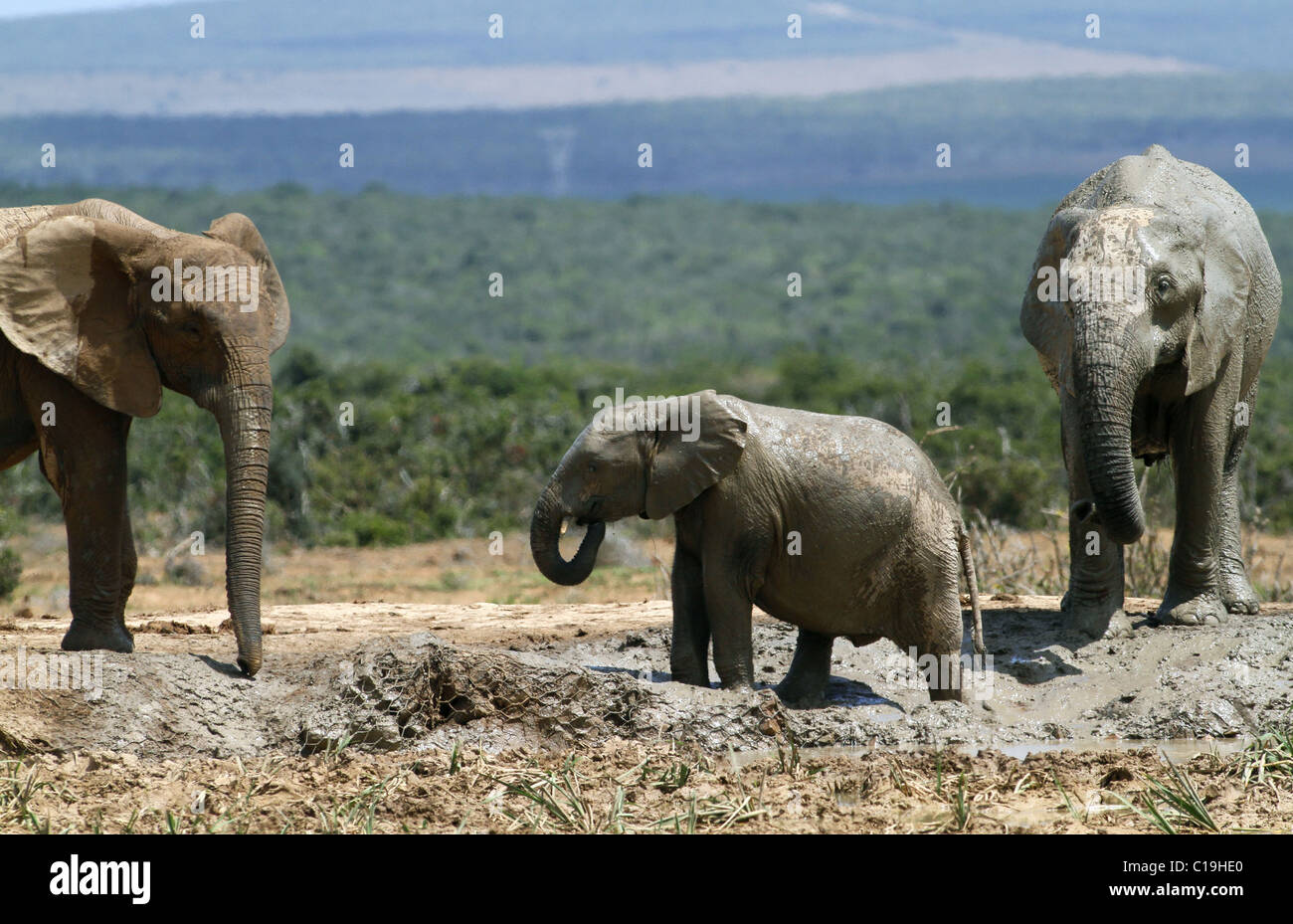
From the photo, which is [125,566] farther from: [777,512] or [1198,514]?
[1198,514]

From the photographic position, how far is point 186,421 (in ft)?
70.9

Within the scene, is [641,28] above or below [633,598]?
above

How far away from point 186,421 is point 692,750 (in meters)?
15.4

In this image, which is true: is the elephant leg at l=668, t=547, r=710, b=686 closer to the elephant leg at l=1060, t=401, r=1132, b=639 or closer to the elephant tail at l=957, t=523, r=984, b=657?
the elephant tail at l=957, t=523, r=984, b=657

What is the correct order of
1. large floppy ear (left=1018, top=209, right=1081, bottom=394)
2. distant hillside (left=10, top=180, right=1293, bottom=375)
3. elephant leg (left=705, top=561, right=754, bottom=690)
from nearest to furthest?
elephant leg (left=705, top=561, right=754, bottom=690), large floppy ear (left=1018, top=209, right=1081, bottom=394), distant hillside (left=10, top=180, right=1293, bottom=375)

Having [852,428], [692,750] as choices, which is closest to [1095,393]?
[852,428]

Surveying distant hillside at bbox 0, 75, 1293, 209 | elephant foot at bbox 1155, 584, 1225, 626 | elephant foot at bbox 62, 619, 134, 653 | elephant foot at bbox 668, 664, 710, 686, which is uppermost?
distant hillside at bbox 0, 75, 1293, 209

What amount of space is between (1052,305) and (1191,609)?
6.18ft

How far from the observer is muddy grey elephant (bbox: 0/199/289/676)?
8172mm

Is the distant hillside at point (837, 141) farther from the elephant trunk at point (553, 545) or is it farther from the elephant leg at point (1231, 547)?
the elephant trunk at point (553, 545)

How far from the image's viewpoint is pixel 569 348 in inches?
2589

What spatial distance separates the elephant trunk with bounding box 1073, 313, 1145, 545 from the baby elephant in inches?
27.3

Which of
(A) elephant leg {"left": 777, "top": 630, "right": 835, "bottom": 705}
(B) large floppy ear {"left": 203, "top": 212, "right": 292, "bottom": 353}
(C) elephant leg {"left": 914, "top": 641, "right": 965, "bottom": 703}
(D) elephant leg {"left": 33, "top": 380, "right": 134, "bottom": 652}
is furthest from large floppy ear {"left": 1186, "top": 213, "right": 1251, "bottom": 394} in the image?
(D) elephant leg {"left": 33, "top": 380, "right": 134, "bottom": 652}

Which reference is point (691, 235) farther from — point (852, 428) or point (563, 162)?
point (852, 428)
